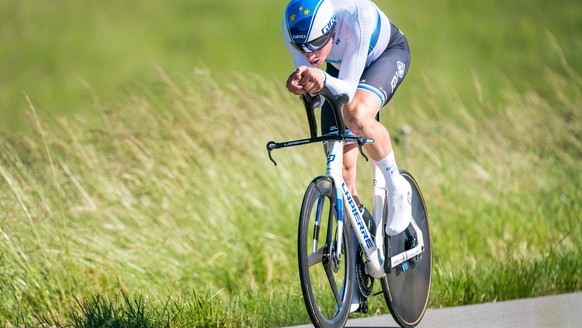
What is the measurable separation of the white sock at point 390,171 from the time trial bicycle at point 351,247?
0.11m

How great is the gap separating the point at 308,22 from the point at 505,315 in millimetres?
2167

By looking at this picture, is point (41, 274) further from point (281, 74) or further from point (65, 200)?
point (281, 74)

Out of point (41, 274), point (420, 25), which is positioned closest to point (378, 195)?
point (41, 274)

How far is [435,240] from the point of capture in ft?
27.1

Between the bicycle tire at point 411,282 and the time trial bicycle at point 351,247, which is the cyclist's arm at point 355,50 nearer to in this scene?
the time trial bicycle at point 351,247

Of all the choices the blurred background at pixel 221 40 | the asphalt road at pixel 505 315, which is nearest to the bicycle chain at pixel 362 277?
the asphalt road at pixel 505 315

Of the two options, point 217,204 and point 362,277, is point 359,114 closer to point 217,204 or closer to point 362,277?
point 362,277

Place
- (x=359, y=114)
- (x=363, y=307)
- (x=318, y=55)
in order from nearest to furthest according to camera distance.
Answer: (x=318, y=55) → (x=359, y=114) → (x=363, y=307)

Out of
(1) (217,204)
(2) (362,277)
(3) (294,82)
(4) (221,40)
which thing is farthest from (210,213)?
(4) (221,40)

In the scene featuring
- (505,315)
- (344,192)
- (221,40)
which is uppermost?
(221,40)

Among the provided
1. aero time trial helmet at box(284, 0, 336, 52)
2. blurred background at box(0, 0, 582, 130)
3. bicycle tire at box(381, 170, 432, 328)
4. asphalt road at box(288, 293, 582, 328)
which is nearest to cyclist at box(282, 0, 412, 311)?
aero time trial helmet at box(284, 0, 336, 52)

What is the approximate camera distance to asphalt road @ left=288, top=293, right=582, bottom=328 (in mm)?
6074

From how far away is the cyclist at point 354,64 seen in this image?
17.5 feet

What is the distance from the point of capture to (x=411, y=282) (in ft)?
20.9
